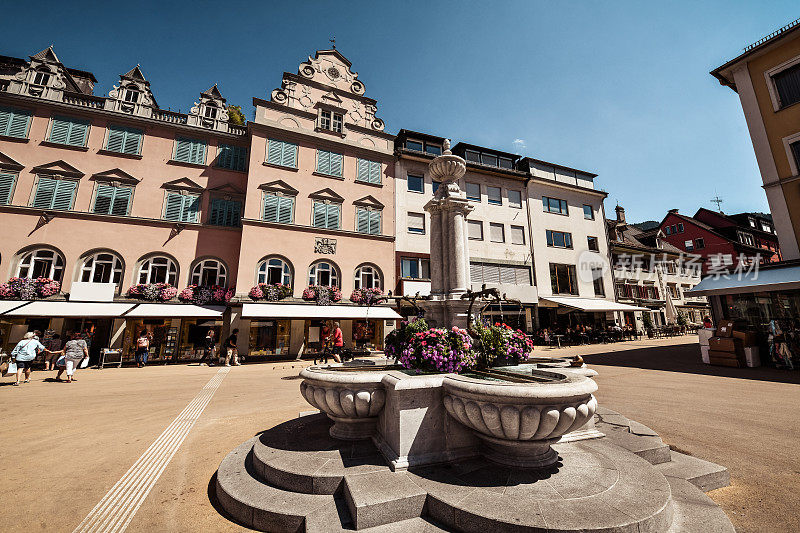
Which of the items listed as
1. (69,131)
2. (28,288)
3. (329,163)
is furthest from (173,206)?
(329,163)

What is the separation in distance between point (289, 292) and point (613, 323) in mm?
25169

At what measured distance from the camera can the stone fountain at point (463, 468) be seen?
8.36 feet

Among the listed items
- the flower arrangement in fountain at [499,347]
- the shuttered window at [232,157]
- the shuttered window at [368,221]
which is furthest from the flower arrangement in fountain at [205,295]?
the flower arrangement in fountain at [499,347]

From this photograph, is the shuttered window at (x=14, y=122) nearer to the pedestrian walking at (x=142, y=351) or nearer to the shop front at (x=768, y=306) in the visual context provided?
the pedestrian walking at (x=142, y=351)

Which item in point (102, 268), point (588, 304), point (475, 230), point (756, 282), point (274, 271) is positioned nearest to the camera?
point (756, 282)

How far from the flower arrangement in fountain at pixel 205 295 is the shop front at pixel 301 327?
161cm

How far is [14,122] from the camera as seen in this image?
15891mm

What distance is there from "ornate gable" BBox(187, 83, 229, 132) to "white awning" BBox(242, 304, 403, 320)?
1179 cm

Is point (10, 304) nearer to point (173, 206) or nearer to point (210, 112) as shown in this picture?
point (173, 206)

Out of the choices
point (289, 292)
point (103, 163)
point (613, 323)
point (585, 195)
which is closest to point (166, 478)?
point (289, 292)

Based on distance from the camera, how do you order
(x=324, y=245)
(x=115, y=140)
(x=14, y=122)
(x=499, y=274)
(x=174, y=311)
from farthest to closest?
(x=499, y=274)
(x=324, y=245)
(x=115, y=140)
(x=14, y=122)
(x=174, y=311)

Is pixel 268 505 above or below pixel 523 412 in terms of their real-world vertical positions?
below

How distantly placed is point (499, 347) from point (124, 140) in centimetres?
2244

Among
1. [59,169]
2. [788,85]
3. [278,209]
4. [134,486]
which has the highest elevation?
[788,85]
